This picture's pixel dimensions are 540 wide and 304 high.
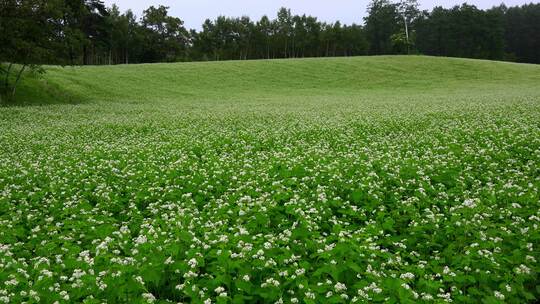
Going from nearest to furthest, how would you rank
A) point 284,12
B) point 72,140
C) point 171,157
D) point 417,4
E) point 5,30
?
1. point 171,157
2. point 72,140
3. point 5,30
4. point 417,4
5. point 284,12

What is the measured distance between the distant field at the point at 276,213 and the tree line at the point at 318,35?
3157 inches

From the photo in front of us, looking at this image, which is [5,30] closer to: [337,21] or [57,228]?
[57,228]

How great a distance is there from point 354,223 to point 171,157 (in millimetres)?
7757

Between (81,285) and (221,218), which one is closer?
(81,285)

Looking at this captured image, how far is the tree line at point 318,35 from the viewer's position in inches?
4070

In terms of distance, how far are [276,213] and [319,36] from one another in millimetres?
118088

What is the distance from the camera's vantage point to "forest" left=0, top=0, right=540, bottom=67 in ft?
340

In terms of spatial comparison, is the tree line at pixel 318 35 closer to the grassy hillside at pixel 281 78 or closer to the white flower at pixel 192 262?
the grassy hillside at pixel 281 78

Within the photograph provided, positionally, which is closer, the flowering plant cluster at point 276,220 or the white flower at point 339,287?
the white flower at point 339,287

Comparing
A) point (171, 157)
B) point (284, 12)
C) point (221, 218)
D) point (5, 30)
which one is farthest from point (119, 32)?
point (221, 218)

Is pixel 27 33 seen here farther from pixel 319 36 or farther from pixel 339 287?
pixel 319 36

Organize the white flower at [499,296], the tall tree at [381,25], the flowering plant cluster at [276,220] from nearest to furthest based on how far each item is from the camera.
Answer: the white flower at [499,296]
the flowering plant cluster at [276,220]
the tall tree at [381,25]

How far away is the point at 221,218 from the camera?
7969 millimetres

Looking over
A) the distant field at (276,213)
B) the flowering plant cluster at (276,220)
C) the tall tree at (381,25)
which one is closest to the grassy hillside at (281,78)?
the distant field at (276,213)
